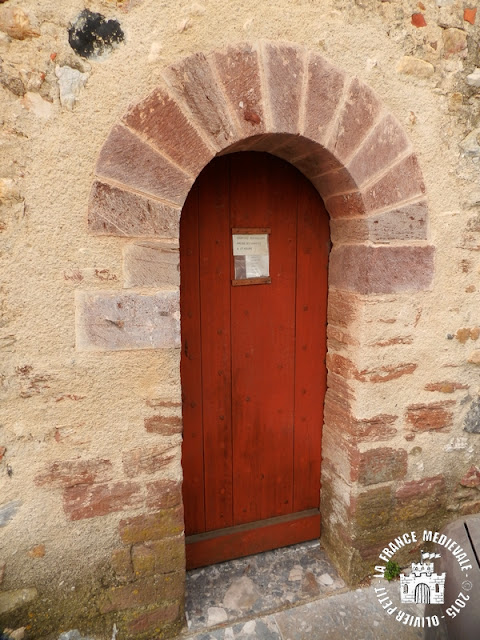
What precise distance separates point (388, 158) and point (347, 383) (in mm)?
1156

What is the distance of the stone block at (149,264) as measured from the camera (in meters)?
1.80

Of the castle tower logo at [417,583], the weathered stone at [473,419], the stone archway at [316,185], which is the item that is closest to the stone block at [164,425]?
the stone archway at [316,185]

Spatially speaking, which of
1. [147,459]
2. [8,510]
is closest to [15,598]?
[8,510]

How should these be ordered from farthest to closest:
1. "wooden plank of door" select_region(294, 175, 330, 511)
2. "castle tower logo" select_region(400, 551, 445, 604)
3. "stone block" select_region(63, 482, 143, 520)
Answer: "wooden plank of door" select_region(294, 175, 330, 511) → "castle tower logo" select_region(400, 551, 445, 604) → "stone block" select_region(63, 482, 143, 520)

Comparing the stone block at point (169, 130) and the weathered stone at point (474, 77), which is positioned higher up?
the weathered stone at point (474, 77)

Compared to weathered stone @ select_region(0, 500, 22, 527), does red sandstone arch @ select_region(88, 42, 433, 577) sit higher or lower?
higher

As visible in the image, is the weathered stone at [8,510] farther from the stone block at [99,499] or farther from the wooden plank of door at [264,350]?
the wooden plank of door at [264,350]

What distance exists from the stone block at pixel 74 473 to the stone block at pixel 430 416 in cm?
159

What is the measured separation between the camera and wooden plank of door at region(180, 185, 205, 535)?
2.22 m

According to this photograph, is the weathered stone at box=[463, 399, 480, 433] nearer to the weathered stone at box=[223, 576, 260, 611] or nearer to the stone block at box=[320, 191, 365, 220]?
the stone block at box=[320, 191, 365, 220]

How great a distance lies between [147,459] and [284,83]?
174 centimetres

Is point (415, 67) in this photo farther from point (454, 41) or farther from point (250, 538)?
point (250, 538)

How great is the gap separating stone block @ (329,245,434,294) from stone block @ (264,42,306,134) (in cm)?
69

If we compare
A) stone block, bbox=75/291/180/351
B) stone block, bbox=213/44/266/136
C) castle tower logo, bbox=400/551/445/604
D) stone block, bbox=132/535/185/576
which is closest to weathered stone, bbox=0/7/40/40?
stone block, bbox=213/44/266/136
